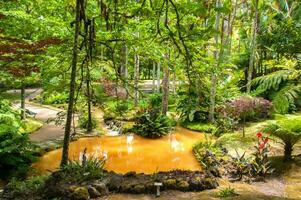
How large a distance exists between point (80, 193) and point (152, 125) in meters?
7.03

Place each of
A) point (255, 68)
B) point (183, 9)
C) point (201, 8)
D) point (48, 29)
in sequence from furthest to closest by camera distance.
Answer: point (255, 68) → point (48, 29) → point (183, 9) → point (201, 8)

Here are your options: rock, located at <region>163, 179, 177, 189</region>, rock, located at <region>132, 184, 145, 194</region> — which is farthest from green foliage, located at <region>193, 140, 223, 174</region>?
rock, located at <region>132, 184, 145, 194</region>

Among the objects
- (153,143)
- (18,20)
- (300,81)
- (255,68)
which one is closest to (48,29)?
(18,20)

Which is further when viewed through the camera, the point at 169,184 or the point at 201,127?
the point at 201,127

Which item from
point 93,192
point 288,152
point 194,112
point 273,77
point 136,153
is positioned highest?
point 273,77

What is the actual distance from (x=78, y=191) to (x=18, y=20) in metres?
6.90

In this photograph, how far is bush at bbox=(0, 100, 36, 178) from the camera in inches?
364

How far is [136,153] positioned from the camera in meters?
11.7

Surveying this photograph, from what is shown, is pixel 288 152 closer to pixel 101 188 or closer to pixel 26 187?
pixel 101 188

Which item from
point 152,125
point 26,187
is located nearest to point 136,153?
point 152,125

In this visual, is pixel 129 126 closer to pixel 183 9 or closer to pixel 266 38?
pixel 266 38

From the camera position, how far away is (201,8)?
1954mm

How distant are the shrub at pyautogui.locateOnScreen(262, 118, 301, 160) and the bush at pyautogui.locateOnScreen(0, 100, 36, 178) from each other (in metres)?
6.42

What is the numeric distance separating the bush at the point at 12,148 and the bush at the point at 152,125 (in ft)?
15.2
